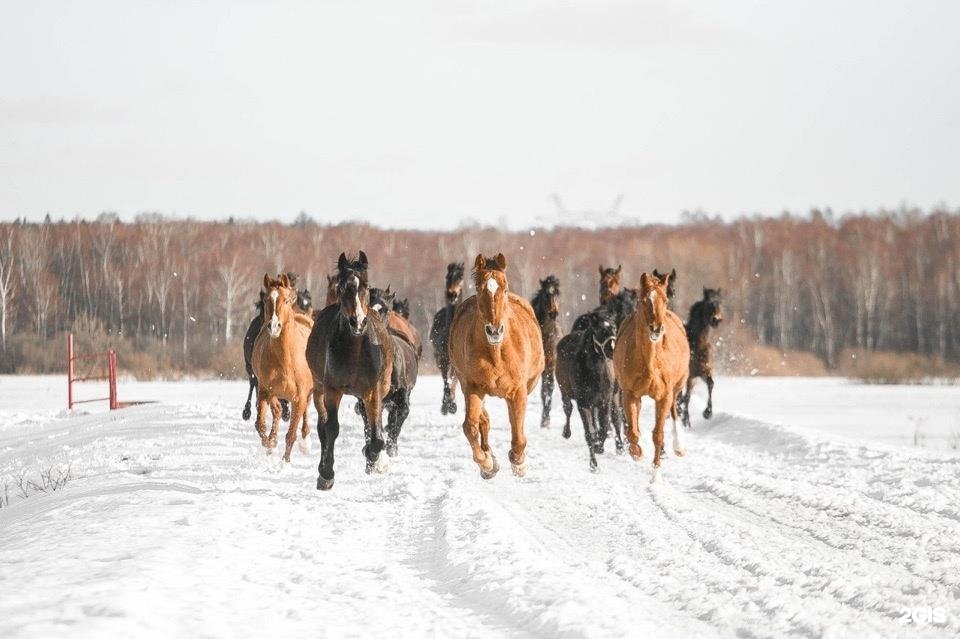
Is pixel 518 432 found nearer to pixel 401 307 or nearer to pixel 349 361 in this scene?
pixel 349 361

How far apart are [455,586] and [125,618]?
2141mm

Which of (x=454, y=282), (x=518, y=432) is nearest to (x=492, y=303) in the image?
(x=518, y=432)

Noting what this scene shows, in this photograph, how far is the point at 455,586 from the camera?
627cm

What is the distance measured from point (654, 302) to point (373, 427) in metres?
3.35

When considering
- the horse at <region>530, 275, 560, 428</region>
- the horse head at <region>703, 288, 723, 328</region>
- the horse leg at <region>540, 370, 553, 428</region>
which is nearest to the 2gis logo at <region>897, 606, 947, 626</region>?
the horse at <region>530, 275, 560, 428</region>

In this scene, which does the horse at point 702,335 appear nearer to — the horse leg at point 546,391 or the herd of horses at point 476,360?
the horse leg at point 546,391

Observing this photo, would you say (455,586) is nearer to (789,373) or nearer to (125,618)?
(125,618)

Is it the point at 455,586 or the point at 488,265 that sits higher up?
the point at 488,265

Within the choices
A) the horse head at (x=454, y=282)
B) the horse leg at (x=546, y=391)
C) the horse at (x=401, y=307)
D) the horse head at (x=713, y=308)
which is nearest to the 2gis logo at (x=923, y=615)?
the horse head at (x=454, y=282)

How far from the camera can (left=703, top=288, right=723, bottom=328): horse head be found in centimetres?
1978

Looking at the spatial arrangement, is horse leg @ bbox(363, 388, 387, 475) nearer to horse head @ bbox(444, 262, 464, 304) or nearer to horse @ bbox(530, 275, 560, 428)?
horse @ bbox(530, 275, 560, 428)

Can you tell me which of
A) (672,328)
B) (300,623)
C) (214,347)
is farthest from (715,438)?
(214,347)

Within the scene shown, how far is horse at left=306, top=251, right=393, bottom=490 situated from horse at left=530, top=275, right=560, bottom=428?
571cm

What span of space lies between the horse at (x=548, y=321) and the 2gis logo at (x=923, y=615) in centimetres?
1048
